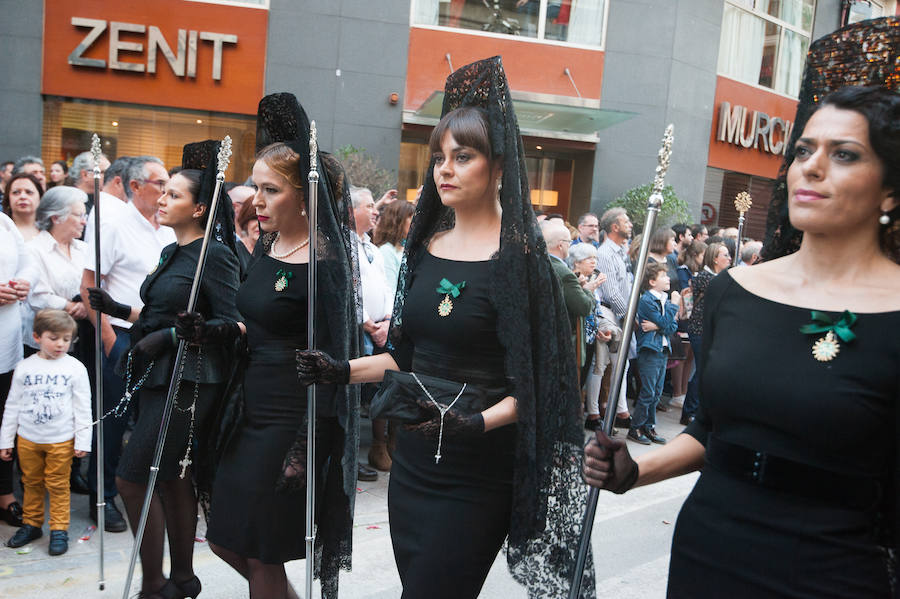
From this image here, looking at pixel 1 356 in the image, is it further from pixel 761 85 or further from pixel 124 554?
pixel 761 85

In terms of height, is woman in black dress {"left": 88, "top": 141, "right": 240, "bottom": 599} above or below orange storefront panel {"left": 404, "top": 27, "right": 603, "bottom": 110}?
below

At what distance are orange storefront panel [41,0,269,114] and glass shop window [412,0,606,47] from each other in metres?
3.22

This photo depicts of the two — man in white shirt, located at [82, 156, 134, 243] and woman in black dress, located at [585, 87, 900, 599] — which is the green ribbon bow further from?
man in white shirt, located at [82, 156, 134, 243]

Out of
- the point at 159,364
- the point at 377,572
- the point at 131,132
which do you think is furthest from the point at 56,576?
the point at 131,132

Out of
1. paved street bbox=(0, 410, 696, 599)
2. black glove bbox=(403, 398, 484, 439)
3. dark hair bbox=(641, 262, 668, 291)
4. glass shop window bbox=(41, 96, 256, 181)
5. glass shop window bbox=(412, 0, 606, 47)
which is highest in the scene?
glass shop window bbox=(412, 0, 606, 47)

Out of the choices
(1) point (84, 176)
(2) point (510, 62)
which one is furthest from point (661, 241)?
(2) point (510, 62)

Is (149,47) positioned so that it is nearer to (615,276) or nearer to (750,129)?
(615,276)

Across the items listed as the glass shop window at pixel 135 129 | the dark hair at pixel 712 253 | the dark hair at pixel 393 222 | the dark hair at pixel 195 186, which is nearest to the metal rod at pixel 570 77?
the glass shop window at pixel 135 129

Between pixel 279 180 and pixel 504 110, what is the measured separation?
1.16 metres

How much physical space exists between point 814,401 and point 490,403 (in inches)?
44.7

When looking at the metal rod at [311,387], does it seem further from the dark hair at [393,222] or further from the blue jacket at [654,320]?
the blue jacket at [654,320]

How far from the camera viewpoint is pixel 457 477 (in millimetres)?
2656

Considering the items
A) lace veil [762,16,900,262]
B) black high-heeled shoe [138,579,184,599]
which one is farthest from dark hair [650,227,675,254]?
lace veil [762,16,900,262]

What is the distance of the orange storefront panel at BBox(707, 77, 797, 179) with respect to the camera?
17438 mm
